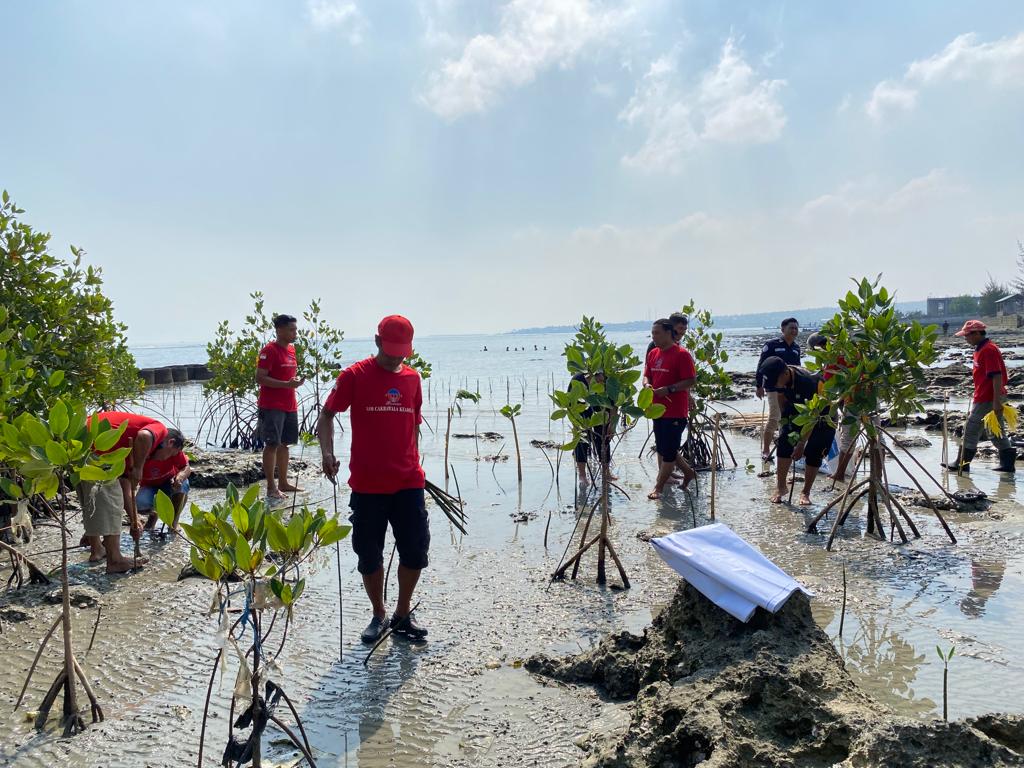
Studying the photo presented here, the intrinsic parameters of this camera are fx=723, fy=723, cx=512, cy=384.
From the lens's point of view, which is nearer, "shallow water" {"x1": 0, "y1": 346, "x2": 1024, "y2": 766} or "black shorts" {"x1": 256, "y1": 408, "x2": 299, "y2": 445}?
"shallow water" {"x1": 0, "y1": 346, "x2": 1024, "y2": 766}

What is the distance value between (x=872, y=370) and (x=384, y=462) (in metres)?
3.78

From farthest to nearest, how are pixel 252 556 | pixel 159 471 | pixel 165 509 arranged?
pixel 159 471 → pixel 252 556 → pixel 165 509

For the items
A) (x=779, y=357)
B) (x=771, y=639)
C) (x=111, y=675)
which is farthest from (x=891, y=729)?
(x=779, y=357)

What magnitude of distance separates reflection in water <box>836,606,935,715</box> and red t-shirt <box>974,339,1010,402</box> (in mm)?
5336

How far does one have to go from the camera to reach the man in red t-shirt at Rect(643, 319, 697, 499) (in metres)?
7.02

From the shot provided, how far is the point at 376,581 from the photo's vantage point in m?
4.14

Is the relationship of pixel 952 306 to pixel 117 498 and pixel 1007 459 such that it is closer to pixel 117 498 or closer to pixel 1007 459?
pixel 1007 459

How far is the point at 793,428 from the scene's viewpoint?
775 centimetres

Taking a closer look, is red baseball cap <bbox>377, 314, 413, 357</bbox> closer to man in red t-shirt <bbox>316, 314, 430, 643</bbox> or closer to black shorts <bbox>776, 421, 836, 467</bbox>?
man in red t-shirt <bbox>316, 314, 430, 643</bbox>

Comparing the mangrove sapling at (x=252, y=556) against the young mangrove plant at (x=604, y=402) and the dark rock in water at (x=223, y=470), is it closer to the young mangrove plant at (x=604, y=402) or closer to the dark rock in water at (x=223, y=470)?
the young mangrove plant at (x=604, y=402)

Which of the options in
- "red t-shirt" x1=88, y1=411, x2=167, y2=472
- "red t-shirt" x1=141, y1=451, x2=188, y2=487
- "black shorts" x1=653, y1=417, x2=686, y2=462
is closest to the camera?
"red t-shirt" x1=88, y1=411, x2=167, y2=472

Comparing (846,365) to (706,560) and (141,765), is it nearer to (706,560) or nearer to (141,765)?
(706,560)

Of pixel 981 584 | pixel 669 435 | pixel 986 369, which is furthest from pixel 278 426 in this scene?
pixel 986 369

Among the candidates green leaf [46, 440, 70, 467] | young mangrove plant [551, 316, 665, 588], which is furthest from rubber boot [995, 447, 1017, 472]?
green leaf [46, 440, 70, 467]
